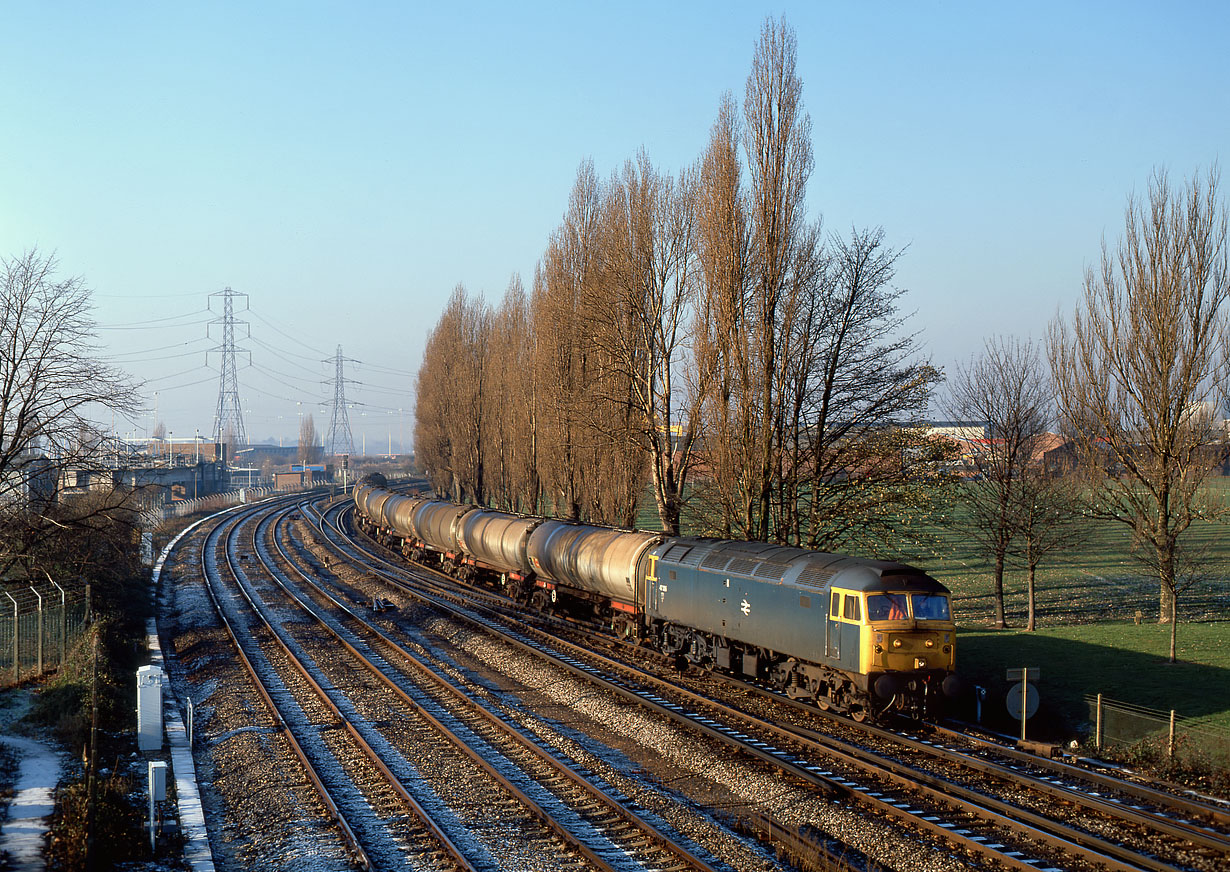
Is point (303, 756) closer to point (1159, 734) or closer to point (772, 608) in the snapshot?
point (772, 608)

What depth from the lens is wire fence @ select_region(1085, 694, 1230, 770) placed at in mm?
15312

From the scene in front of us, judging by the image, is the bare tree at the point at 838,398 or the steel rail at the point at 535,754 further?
the bare tree at the point at 838,398

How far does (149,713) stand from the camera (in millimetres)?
17438

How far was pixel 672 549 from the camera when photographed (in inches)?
988

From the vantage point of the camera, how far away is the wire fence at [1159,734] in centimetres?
1531

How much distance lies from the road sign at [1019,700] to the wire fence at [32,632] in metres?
21.0

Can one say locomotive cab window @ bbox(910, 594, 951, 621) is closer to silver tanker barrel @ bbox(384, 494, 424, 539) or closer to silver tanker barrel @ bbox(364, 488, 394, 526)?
silver tanker barrel @ bbox(384, 494, 424, 539)

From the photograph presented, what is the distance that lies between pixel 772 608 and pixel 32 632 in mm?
17914

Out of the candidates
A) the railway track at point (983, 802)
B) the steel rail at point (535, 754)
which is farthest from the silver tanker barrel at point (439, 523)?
the railway track at point (983, 802)

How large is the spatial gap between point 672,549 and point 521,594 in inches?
511

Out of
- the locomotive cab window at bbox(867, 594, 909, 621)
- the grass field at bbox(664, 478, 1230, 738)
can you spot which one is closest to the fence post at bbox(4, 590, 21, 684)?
the locomotive cab window at bbox(867, 594, 909, 621)

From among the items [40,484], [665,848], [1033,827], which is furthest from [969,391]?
[40,484]

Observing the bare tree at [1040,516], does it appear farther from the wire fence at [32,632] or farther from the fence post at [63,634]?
the wire fence at [32,632]

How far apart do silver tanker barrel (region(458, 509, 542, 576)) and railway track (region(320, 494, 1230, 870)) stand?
16703mm
